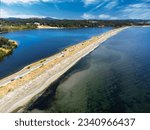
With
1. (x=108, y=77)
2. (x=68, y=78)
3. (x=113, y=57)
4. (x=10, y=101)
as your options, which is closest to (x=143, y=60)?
(x=113, y=57)

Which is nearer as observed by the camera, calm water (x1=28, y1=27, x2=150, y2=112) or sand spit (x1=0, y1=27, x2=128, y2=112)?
calm water (x1=28, y1=27, x2=150, y2=112)

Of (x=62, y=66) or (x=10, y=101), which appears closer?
(x=10, y=101)

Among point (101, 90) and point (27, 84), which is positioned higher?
point (27, 84)

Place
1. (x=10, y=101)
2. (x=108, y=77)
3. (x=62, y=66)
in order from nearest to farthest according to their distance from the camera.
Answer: (x=10, y=101), (x=108, y=77), (x=62, y=66)

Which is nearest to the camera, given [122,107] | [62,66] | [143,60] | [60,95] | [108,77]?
[122,107]

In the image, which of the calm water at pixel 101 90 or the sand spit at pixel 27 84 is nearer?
the calm water at pixel 101 90

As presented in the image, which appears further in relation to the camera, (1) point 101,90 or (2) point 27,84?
(2) point 27,84

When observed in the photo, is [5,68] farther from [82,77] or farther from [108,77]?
[108,77]
